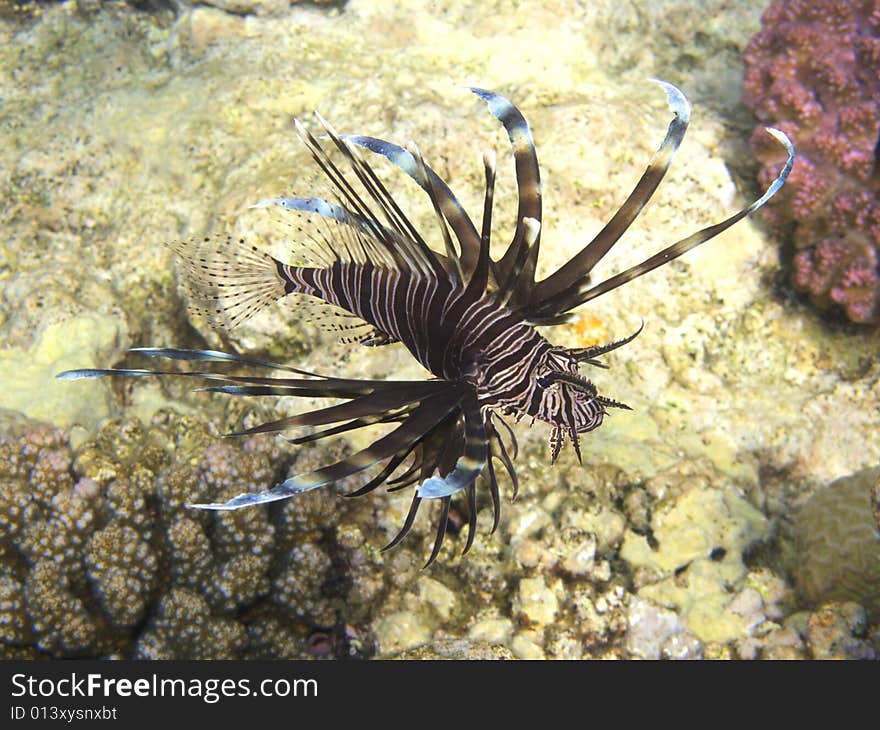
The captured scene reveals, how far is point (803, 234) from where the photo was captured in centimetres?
408

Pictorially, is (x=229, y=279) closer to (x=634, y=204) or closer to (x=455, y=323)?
(x=455, y=323)

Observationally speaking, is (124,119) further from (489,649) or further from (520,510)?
(489,649)

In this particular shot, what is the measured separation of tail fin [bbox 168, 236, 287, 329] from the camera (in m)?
3.06

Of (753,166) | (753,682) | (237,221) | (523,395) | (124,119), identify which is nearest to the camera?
(523,395)

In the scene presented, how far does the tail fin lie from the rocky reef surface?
412mm

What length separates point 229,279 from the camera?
3.14 metres

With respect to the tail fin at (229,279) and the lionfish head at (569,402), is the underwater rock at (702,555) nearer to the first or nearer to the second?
the lionfish head at (569,402)

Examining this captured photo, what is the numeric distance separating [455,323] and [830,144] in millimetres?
3045

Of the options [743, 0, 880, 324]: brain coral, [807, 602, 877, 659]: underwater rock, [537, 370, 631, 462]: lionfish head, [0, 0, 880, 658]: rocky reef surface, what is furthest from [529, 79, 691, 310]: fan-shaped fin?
[743, 0, 880, 324]: brain coral

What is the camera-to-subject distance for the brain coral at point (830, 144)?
12.9 feet

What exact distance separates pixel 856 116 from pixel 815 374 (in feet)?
5.16

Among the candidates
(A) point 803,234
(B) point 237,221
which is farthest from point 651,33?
(B) point 237,221

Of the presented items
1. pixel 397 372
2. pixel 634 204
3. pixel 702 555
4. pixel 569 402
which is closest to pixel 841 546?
pixel 702 555

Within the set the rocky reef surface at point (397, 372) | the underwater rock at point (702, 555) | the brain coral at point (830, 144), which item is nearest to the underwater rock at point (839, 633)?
the rocky reef surface at point (397, 372)
